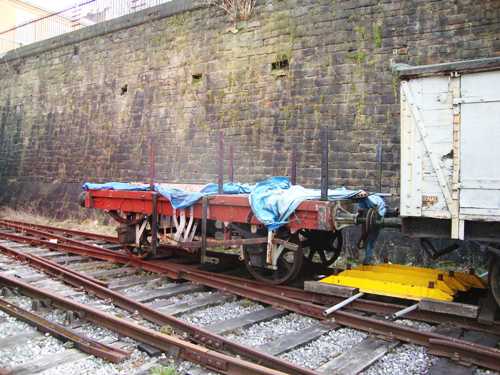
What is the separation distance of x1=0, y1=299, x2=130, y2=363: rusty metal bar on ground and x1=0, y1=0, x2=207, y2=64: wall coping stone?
385 inches

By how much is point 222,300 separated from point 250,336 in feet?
4.05

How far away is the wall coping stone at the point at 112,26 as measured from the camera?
13266 mm

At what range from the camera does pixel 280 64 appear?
36.3 feet

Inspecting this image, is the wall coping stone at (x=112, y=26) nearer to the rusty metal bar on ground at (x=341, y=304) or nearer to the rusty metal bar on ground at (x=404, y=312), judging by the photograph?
the rusty metal bar on ground at (x=341, y=304)

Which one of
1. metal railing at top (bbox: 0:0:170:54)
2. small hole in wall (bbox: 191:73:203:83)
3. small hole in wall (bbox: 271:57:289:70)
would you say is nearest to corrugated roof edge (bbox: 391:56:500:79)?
small hole in wall (bbox: 271:57:289:70)

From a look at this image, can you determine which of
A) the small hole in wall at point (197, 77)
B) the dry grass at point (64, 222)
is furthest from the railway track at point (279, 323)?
the small hole in wall at point (197, 77)

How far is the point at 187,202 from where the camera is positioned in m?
6.79

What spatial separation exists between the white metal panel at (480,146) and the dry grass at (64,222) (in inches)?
399

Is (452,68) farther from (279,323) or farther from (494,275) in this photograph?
(279,323)

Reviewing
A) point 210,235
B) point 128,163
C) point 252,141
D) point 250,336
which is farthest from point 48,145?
point 250,336

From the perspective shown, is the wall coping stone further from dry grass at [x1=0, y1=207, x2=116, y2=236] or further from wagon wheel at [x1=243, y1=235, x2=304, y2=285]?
wagon wheel at [x1=243, y1=235, x2=304, y2=285]

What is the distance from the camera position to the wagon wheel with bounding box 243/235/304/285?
610 cm

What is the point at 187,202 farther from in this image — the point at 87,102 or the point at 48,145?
the point at 48,145

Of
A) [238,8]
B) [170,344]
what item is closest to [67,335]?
[170,344]
